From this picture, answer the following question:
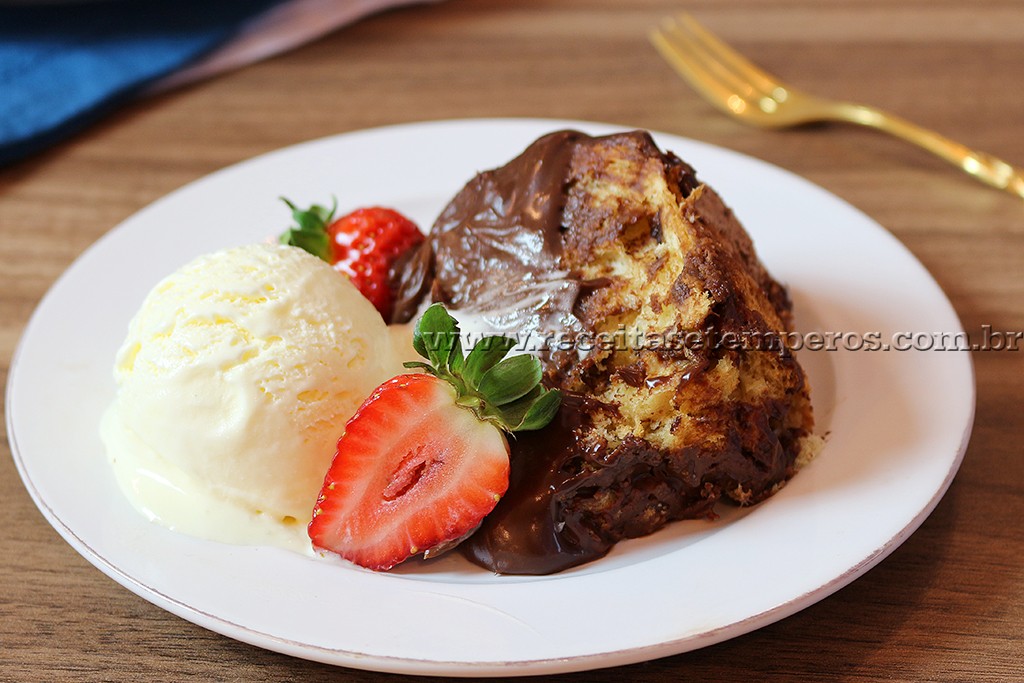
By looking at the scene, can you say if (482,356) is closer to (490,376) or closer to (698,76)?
(490,376)

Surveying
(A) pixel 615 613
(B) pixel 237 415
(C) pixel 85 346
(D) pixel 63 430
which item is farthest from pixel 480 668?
(C) pixel 85 346

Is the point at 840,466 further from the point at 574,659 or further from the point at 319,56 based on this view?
the point at 319,56

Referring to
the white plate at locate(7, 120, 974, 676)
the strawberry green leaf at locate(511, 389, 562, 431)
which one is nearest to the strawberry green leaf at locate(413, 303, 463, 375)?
the strawberry green leaf at locate(511, 389, 562, 431)

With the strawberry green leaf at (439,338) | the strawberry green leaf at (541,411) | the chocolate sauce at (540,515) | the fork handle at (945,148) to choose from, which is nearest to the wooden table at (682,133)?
the fork handle at (945,148)

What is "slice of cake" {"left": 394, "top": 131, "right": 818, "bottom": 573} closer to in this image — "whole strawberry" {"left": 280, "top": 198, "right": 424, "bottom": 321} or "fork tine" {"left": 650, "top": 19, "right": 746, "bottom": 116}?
"whole strawberry" {"left": 280, "top": 198, "right": 424, "bottom": 321}

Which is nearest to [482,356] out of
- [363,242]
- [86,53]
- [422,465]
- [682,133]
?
[422,465]
